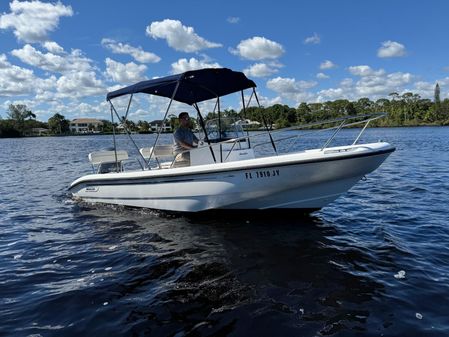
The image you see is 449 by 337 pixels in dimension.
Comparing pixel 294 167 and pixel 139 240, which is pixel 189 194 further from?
pixel 294 167

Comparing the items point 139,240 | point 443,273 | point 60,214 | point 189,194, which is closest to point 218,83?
point 189,194

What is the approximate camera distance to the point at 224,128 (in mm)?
9898

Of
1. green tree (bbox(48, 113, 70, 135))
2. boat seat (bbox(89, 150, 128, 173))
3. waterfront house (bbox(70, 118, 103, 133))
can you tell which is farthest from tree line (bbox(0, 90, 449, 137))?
boat seat (bbox(89, 150, 128, 173))

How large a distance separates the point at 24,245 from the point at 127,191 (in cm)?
269

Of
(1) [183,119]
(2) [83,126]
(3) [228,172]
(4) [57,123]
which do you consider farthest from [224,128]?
(2) [83,126]

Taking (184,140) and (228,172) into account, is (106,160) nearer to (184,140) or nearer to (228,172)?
(184,140)

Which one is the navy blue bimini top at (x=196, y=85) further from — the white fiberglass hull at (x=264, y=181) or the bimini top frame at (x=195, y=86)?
the white fiberglass hull at (x=264, y=181)

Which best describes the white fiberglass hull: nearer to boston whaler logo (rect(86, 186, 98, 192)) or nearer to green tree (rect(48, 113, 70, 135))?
boston whaler logo (rect(86, 186, 98, 192))

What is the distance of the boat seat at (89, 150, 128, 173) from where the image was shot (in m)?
10.9

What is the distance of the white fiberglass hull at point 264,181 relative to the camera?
7211 millimetres

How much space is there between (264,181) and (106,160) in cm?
550

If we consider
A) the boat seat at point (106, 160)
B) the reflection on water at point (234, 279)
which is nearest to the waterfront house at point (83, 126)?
the boat seat at point (106, 160)

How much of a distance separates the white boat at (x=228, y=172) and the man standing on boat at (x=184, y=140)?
18cm

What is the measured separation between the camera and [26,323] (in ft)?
15.3
